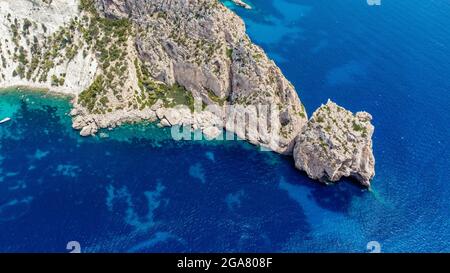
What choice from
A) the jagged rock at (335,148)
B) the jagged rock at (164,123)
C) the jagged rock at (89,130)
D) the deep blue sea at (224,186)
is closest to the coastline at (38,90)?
the deep blue sea at (224,186)

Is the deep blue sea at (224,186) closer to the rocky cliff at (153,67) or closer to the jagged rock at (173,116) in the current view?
the jagged rock at (173,116)

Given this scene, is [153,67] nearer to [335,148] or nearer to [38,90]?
[38,90]

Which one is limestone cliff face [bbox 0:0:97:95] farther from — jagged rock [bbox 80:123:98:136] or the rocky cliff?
jagged rock [bbox 80:123:98:136]

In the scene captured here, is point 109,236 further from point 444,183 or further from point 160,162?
point 444,183

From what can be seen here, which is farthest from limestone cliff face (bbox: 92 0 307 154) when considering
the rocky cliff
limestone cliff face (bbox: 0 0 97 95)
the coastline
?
the coastline

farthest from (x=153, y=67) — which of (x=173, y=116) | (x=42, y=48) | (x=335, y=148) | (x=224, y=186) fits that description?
(x=335, y=148)

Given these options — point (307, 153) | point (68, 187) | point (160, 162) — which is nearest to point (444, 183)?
point (307, 153)
